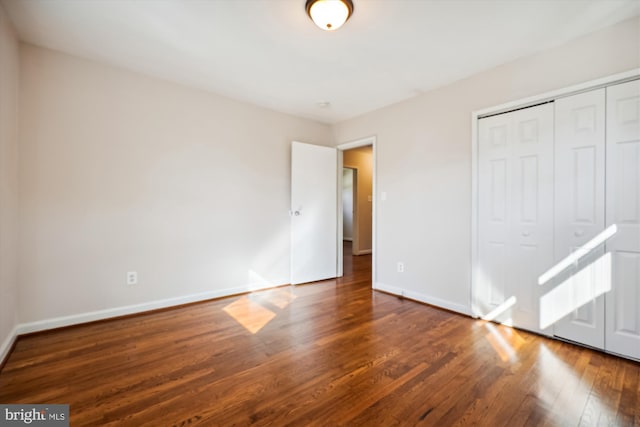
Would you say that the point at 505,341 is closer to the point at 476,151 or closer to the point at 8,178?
the point at 476,151

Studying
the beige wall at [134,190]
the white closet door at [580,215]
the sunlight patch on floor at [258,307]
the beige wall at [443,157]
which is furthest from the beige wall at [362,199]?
the white closet door at [580,215]

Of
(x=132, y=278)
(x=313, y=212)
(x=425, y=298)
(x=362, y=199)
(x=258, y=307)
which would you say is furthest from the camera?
(x=362, y=199)

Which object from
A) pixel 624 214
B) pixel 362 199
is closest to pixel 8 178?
pixel 624 214

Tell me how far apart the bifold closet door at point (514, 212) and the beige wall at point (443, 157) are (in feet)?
0.53

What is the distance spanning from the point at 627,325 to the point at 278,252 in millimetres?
3433

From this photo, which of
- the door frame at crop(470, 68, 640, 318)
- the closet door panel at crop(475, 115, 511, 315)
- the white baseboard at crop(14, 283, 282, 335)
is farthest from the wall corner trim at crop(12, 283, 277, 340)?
the closet door panel at crop(475, 115, 511, 315)

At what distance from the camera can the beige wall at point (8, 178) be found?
1.98 m

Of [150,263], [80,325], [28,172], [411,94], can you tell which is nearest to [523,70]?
[411,94]

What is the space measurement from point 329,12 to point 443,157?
1.96 metres

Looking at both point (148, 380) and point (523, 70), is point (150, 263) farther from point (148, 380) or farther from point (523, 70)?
point (523, 70)

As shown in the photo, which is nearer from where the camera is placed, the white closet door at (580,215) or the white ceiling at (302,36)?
the white ceiling at (302,36)

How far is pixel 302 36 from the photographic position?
7.37ft

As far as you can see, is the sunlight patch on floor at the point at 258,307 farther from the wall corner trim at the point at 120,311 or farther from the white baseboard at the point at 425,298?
the white baseboard at the point at 425,298

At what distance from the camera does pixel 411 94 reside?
132 inches
